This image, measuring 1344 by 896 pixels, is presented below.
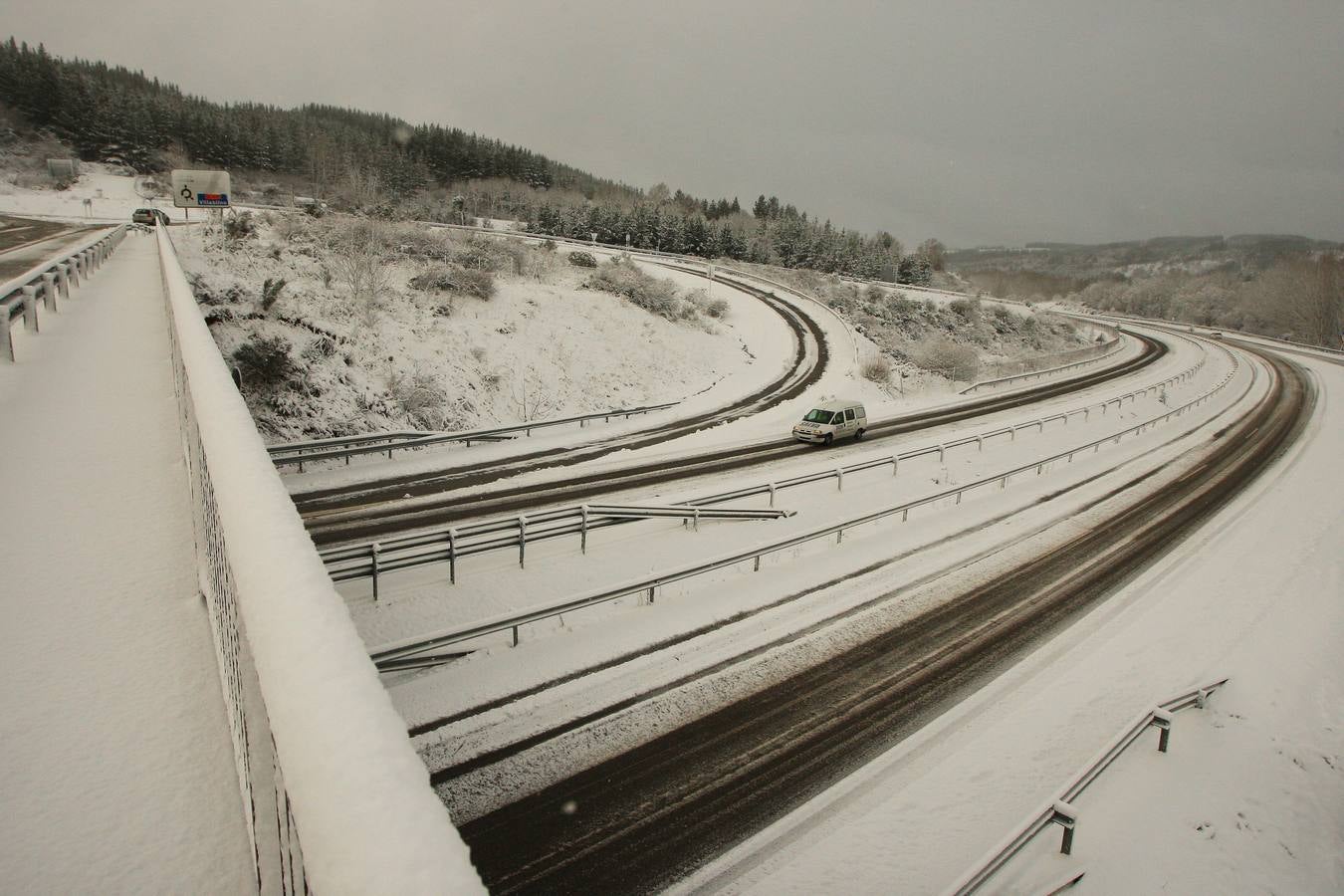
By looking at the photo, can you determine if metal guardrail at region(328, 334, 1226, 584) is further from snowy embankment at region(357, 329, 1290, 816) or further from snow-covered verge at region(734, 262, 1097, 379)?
snow-covered verge at region(734, 262, 1097, 379)

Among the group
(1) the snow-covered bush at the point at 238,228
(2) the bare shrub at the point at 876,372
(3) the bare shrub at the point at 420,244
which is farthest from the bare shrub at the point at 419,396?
(2) the bare shrub at the point at 876,372

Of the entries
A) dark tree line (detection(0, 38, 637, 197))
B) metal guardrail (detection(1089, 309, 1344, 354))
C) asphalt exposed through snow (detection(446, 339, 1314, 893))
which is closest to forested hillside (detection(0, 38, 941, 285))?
dark tree line (detection(0, 38, 637, 197))

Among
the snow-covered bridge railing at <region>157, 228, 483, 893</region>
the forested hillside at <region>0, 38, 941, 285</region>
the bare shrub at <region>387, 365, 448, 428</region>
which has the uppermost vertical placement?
the forested hillside at <region>0, 38, 941, 285</region>

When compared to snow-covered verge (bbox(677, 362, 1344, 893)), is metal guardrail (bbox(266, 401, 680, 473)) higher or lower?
higher

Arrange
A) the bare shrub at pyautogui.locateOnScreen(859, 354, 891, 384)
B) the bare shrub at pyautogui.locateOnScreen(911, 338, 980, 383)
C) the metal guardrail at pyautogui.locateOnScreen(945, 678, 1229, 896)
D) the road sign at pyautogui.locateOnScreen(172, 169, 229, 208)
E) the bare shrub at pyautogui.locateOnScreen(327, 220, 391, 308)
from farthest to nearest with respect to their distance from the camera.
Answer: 1. the road sign at pyautogui.locateOnScreen(172, 169, 229, 208)
2. the bare shrub at pyautogui.locateOnScreen(911, 338, 980, 383)
3. the bare shrub at pyautogui.locateOnScreen(859, 354, 891, 384)
4. the bare shrub at pyautogui.locateOnScreen(327, 220, 391, 308)
5. the metal guardrail at pyautogui.locateOnScreen(945, 678, 1229, 896)

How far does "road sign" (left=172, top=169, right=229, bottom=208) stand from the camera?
45625mm

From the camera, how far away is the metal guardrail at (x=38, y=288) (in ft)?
35.2

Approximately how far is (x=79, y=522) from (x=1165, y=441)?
36749 mm

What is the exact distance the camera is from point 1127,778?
9000 millimetres

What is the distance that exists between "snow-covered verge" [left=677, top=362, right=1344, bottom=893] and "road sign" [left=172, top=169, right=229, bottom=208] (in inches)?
2164

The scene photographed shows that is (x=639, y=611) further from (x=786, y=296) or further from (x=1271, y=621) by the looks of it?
(x=786, y=296)

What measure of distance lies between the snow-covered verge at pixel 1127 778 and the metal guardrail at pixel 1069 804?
1.34ft

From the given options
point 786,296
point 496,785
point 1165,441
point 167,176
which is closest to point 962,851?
point 496,785

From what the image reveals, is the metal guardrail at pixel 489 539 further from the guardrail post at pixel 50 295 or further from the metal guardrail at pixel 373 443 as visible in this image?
the guardrail post at pixel 50 295
